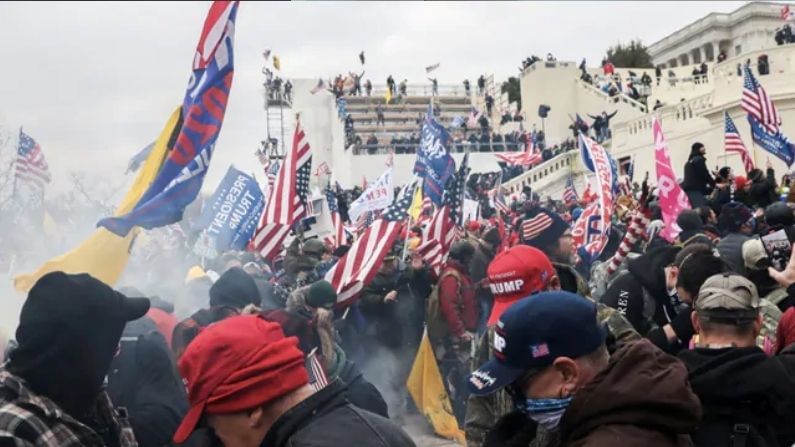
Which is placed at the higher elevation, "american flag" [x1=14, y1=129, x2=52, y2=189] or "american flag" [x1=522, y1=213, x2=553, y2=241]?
"american flag" [x1=14, y1=129, x2=52, y2=189]

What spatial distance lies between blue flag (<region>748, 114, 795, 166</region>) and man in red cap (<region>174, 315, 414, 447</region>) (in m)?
11.2

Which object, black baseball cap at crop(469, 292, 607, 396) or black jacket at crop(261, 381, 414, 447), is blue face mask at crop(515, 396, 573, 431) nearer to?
Answer: black baseball cap at crop(469, 292, 607, 396)

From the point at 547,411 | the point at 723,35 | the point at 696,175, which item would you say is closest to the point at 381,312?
the point at 696,175

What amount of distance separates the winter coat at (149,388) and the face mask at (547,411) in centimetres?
171

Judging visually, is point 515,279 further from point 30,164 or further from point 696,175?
point 30,164

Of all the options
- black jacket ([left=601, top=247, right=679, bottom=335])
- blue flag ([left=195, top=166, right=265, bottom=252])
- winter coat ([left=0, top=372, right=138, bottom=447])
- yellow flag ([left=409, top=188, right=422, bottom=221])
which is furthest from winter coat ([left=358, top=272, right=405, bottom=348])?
winter coat ([left=0, top=372, right=138, bottom=447])

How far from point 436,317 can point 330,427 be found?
209 inches

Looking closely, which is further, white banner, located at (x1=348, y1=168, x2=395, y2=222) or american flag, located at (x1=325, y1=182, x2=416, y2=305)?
white banner, located at (x1=348, y1=168, x2=395, y2=222)

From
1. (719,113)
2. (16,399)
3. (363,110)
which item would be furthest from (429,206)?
(363,110)

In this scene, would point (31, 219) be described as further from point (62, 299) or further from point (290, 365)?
point (290, 365)

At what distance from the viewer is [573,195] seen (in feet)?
63.2

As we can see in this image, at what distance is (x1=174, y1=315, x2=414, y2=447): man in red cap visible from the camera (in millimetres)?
1939

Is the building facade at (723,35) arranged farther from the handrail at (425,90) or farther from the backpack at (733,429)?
the backpack at (733,429)

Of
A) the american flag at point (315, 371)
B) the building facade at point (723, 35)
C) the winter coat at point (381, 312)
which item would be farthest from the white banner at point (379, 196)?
the building facade at point (723, 35)
